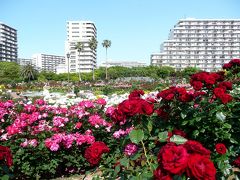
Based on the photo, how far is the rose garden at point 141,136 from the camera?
5.85 ft

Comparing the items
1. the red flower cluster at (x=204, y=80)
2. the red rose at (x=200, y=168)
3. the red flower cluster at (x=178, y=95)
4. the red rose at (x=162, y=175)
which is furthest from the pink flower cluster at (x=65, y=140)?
the red rose at (x=200, y=168)

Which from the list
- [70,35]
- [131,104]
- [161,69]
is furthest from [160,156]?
[70,35]

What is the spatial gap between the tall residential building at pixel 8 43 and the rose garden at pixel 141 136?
138 meters

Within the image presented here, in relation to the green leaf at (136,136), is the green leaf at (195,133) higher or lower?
lower

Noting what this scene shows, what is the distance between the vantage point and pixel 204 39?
113312 mm

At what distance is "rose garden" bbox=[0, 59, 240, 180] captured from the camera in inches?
70.2

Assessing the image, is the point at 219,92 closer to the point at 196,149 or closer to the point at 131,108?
the point at 131,108

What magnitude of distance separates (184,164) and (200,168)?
0.07 meters

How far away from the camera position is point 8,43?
14250cm

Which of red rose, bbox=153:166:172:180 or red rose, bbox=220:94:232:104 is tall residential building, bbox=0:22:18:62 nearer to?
red rose, bbox=220:94:232:104

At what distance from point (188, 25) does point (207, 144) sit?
114557 millimetres

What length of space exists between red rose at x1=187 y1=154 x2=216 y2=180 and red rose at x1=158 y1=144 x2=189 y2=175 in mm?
27

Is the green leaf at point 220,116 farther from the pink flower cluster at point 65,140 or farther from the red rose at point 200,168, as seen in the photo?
the pink flower cluster at point 65,140

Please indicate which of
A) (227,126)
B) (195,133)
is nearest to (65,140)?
(195,133)
